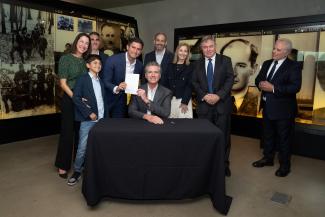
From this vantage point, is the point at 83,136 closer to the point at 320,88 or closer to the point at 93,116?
the point at 93,116

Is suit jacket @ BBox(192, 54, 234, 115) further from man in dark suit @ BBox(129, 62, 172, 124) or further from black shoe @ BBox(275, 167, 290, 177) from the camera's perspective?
black shoe @ BBox(275, 167, 290, 177)

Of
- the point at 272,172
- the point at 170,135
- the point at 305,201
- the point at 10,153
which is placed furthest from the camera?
the point at 10,153

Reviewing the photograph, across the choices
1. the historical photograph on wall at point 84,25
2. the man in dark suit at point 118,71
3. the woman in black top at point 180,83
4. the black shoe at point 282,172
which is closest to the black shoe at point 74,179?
the man in dark suit at point 118,71

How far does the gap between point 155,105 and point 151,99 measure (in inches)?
4.3

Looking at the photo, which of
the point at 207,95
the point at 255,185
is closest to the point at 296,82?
the point at 207,95

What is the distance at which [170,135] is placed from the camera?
233cm

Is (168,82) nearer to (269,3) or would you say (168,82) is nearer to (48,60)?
(48,60)

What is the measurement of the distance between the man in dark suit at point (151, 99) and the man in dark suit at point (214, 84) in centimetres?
57

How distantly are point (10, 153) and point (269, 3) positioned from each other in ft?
18.5

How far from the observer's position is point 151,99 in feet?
9.55

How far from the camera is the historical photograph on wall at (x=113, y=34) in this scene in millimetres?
5730

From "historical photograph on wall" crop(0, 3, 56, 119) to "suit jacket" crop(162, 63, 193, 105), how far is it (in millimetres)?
2704

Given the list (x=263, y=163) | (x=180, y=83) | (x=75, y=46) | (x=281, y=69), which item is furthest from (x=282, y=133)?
(x=75, y=46)

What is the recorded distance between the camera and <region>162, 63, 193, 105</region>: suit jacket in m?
3.38
